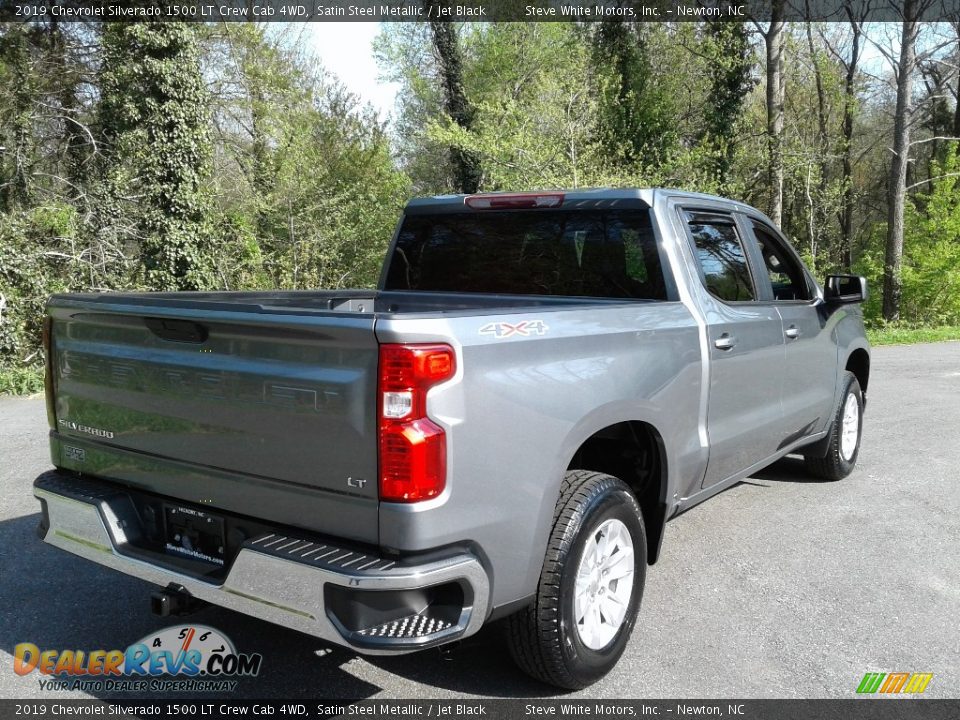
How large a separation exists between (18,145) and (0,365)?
807cm

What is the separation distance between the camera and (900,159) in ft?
79.6

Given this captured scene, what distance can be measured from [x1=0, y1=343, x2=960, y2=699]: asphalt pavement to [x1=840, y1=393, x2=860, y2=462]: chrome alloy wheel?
28cm

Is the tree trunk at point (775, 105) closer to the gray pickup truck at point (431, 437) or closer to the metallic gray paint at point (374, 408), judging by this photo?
the gray pickup truck at point (431, 437)

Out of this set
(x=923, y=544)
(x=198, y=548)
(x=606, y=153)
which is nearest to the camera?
(x=198, y=548)

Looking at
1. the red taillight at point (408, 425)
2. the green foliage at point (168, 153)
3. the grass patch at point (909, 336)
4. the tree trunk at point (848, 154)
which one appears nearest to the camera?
the red taillight at point (408, 425)

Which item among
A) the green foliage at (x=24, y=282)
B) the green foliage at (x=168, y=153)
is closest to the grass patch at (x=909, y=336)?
the green foliage at (x=168, y=153)

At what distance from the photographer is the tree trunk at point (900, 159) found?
79.6 ft

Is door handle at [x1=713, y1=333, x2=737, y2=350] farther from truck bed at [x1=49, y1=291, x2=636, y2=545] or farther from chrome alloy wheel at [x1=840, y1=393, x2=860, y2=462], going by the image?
chrome alloy wheel at [x1=840, y1=393, x2=860, y2=462]

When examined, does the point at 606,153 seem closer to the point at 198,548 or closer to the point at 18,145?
the point at 18,145

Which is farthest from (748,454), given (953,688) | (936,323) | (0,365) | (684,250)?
(936,323)

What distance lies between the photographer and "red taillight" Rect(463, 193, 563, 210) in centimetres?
423

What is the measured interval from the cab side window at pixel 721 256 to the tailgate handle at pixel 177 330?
8.34ft

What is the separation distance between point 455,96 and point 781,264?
65.1 feet

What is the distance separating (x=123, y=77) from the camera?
1798cm
